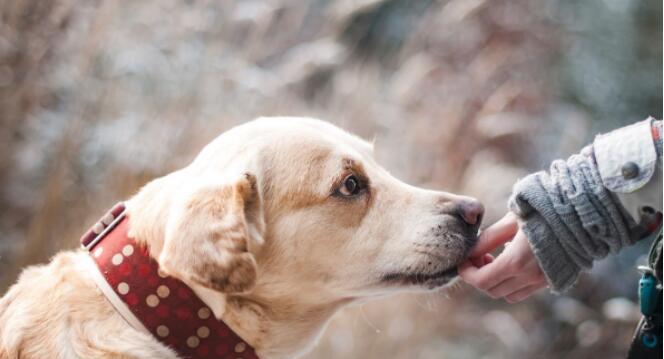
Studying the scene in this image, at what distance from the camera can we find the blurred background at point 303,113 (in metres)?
3.61

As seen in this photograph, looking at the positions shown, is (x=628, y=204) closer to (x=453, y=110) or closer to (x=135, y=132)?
(x=453, y=110)

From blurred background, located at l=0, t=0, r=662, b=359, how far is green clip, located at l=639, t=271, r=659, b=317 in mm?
1546

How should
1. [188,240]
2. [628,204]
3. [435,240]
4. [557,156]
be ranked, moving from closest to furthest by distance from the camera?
1. [188,240]
2. [628,204]
3. [435,240]
4. [557,156]

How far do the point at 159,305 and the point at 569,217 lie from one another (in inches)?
41.4

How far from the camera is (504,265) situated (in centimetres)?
200

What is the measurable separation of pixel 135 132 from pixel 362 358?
5.30ft

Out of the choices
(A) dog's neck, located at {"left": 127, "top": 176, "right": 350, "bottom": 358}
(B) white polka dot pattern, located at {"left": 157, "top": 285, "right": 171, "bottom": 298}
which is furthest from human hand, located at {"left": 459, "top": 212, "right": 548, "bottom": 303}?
(B) white polka dot pattern, located at {"left": 157, "top": 285, "right": 171, "bottom": 298}

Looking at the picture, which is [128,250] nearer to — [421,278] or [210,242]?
[210,242]

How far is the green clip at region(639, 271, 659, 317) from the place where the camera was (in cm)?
191

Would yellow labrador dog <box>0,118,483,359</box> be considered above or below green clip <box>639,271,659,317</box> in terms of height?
above

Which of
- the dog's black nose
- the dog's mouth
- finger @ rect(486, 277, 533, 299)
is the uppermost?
the dog's black nose

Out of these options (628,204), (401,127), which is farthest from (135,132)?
(628,204)

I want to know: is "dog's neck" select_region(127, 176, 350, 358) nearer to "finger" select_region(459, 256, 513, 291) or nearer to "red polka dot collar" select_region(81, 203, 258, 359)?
"red polka dot collar" select_region(81, 203, 258, 359)

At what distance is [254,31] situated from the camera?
12.8 feet
